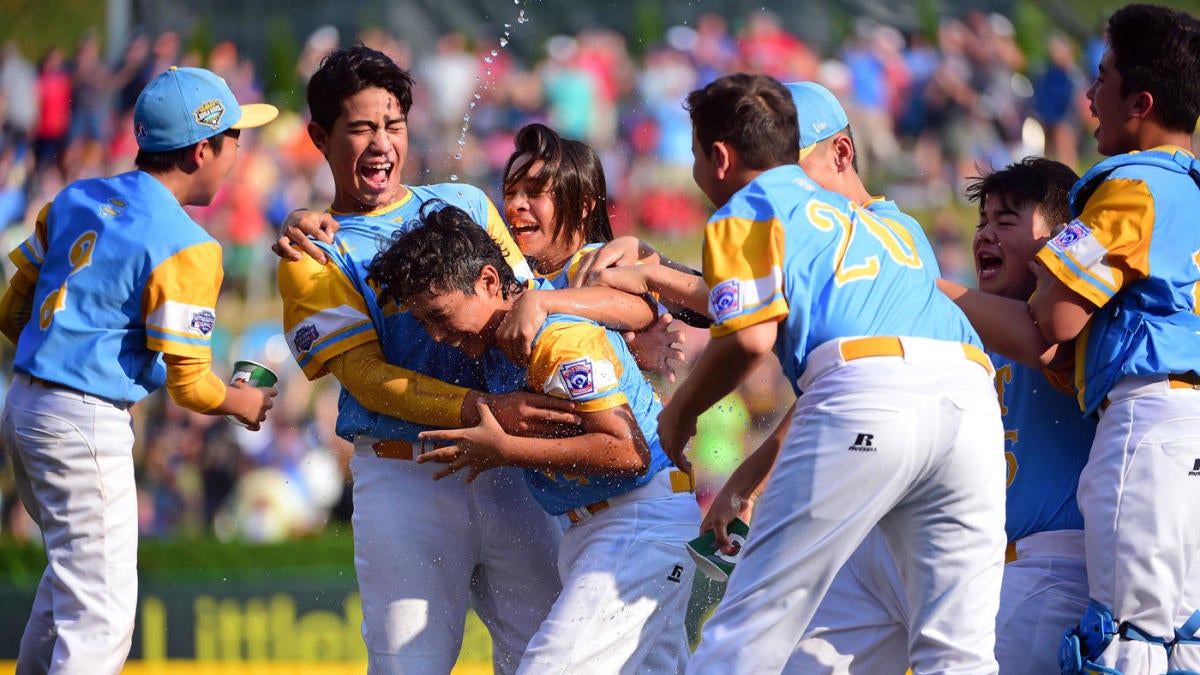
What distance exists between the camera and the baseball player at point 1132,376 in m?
4.08

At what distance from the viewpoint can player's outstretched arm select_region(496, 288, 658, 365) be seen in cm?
416

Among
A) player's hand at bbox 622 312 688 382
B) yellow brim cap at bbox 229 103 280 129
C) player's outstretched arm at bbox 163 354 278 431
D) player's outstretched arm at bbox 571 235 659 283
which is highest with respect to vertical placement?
yellow brim cap at bbox 229 103 280 129

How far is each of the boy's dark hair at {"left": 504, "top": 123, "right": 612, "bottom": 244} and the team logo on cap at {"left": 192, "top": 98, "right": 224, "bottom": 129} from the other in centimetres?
115

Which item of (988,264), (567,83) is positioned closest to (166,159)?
(988,264)

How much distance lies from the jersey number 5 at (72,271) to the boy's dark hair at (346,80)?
0.96m

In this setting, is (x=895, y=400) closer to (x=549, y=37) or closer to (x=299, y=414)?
(x=299, y=414)

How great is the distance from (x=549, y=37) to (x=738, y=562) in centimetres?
899

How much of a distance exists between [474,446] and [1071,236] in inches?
76.8

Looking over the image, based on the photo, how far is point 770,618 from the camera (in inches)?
Answer: 139

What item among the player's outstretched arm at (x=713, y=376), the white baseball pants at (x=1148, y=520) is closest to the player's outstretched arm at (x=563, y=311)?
the player's outstretched arm at (x=713, y=376)

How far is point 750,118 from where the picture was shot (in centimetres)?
375

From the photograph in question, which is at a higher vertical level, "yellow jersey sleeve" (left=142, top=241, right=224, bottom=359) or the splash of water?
the splash of water

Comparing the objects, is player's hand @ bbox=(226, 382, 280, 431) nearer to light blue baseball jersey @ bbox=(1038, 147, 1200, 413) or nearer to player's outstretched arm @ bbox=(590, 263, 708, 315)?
player's outstretched arm @ bbox=(590, 263, 708, 315)

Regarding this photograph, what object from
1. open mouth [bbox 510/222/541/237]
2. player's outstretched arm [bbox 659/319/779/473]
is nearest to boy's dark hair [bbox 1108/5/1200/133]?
player's outstretched arm [bbox 659/319/779/473]
